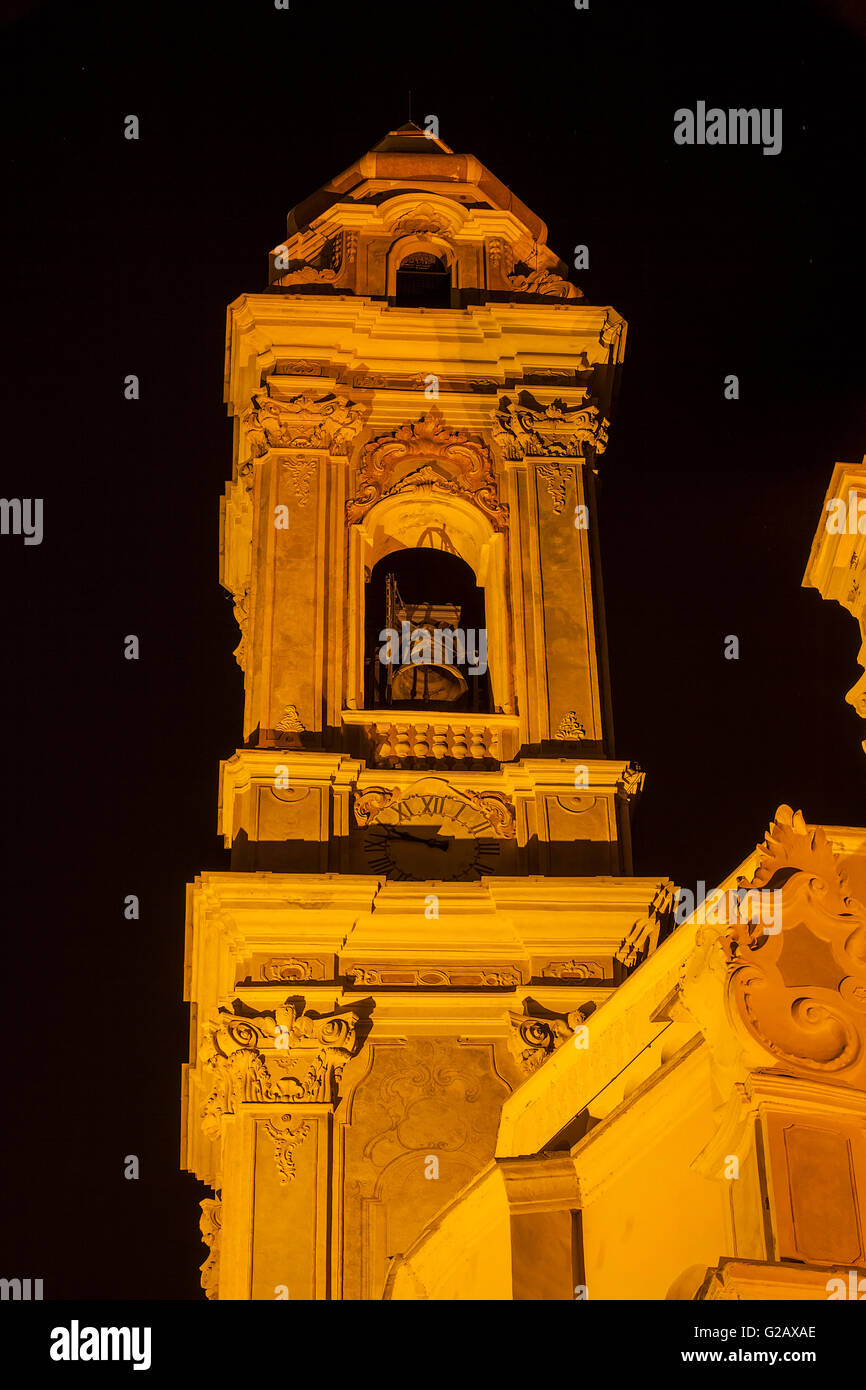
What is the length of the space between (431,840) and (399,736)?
145 centimetres

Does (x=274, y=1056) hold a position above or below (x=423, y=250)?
below

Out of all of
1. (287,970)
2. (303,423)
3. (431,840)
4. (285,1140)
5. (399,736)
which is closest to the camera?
(285,1140)

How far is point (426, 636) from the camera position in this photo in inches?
981

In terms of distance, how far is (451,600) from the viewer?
27.1 metres

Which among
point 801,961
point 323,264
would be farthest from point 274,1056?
point 323,264

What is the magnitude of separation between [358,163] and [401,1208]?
1550cm

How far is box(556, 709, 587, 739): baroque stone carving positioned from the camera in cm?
2255

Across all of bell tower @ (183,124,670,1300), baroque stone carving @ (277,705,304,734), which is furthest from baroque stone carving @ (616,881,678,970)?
baroque stone carving @ (277,705,304,734)

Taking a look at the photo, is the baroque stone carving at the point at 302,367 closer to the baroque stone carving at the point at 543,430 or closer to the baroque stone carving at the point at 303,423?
the baroque stone carving at the point at 303,423

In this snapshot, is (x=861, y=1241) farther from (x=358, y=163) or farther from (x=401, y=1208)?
(x=358, y=163)

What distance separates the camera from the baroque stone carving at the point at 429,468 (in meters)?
24.6

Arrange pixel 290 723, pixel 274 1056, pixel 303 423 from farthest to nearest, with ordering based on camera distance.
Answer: pixel 303 423, pixel 290 723, pixel 274 1056

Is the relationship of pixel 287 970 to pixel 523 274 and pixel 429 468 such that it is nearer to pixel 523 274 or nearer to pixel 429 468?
pixel 429 468
